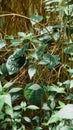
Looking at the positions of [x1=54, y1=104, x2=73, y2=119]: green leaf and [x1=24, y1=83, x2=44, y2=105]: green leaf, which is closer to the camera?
[x1=54, y1=104, x2=73, y2=119]: green leaf

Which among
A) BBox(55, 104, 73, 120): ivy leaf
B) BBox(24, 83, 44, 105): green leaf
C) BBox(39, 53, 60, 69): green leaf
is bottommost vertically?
BBox(55, 104, 73, 120): ivy leaf

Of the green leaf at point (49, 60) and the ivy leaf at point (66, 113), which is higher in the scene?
the green leaf at point (49, 60)

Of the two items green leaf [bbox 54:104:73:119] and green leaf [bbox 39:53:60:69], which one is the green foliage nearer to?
green leaf [bbox 39:53:60:69]

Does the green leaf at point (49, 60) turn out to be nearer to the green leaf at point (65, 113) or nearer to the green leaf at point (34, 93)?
the green leaf at point (34, 93)

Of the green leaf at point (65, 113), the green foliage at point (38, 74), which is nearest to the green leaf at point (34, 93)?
the green foliage at point (38, 74)

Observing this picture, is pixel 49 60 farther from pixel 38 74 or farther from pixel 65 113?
pixel 65 113

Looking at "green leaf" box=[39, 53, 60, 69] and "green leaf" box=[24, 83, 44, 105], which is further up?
"green leaf" box=[39, 53, 60, 69]

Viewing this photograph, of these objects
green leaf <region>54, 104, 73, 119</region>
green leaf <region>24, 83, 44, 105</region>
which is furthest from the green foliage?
green leaf <region>54, 104, 73, 119</region>

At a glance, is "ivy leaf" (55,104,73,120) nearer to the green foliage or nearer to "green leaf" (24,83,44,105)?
the green foliage

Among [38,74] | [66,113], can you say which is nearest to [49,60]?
[38,74]

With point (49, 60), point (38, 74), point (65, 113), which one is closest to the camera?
point (65, 113)

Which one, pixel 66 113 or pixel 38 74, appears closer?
pixel 66 113

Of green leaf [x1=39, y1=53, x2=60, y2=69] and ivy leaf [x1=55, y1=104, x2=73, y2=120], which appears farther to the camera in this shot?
green leaf [x1=39, y1=53, x2=60, y2=69]

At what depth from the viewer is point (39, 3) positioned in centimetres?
180
